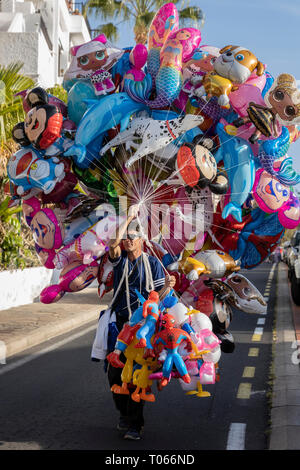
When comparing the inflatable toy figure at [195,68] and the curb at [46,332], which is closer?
the inflatable toy figure at [195,68]

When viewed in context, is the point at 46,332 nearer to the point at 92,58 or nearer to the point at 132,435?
the point at 132,435

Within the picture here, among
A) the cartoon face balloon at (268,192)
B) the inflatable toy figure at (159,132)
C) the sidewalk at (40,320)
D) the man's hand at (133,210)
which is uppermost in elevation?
the inflatable toy figure at (159,132)

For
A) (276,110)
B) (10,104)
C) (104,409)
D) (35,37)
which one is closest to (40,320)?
(10,104)

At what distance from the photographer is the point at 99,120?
5574 mm

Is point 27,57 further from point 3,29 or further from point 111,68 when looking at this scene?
point 111,68

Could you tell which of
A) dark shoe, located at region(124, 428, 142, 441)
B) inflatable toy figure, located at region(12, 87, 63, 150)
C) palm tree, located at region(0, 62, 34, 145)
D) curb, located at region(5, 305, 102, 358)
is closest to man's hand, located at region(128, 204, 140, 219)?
inflatable toy figure, located at region(12, 87, 63, 150)

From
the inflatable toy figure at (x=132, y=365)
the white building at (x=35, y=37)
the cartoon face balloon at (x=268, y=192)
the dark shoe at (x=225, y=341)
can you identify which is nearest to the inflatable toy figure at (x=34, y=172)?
the inflatable toy figure at (x=132, y=365)

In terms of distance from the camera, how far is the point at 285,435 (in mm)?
5809

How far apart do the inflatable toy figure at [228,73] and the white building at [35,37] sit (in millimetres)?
16427

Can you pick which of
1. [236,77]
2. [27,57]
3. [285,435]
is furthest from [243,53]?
[27,57]

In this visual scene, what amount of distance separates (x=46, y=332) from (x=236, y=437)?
681 centimetres

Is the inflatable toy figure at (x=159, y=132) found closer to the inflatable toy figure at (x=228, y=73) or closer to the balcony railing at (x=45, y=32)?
the inflatable toy figure at (x=228, y=73)

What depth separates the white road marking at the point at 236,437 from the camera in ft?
19.0
